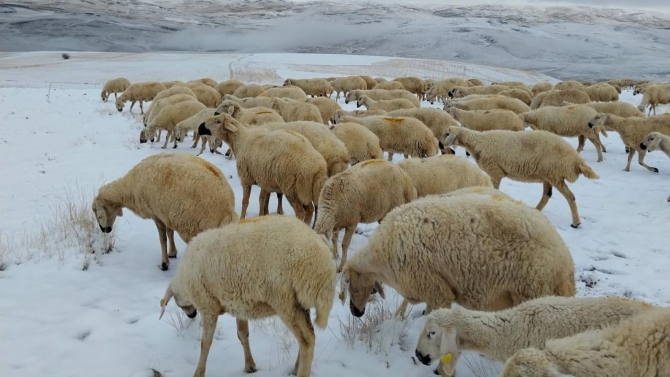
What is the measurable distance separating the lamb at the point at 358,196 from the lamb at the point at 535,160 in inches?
122

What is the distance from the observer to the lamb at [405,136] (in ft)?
36.2

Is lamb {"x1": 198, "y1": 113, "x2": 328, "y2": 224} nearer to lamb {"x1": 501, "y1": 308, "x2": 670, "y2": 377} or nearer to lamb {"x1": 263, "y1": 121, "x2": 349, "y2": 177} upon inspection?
lamb {"x1": 263, "y1": 121, "x2": 349, "y2": 177}

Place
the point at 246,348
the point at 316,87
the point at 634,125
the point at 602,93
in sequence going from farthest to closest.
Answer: the point at 316,87
the point at 602,93
the point at 634,125
the point at 246,348

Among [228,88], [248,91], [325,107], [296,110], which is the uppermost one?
[296,110]

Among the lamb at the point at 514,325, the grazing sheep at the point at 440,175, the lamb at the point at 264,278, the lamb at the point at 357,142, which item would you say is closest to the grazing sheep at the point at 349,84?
the lamb at the point at 357,142

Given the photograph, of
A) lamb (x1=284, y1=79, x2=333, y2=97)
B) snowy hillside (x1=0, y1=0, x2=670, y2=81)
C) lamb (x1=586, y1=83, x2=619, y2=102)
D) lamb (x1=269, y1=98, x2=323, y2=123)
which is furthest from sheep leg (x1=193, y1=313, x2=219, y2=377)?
snowy hillside (x1=0, y1=0, x2=670, y2=81)

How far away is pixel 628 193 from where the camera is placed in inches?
412

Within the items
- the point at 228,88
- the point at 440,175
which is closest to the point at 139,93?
the point at 228,88

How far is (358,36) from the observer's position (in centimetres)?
12556

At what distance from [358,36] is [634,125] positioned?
119090 mm

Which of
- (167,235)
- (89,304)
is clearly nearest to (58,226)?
(167,235)

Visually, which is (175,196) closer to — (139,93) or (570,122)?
(570,122)

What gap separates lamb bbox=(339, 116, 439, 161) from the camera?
1103 centimetres

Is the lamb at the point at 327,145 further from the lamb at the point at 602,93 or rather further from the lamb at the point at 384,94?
the lamb at the point at 602,93
